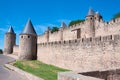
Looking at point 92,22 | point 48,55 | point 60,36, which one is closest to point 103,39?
point 48,55

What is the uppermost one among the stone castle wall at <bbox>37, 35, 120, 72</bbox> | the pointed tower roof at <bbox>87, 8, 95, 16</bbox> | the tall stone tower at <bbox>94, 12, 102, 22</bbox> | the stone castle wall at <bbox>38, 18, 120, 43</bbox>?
the pointed tower roof at <bbox>87, 8, 95, 16</bbox>

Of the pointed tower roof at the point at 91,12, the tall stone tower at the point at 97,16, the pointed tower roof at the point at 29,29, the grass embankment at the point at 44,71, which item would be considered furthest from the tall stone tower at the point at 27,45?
the tall stone tower at the point at 97,16

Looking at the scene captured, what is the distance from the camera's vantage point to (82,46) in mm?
14117

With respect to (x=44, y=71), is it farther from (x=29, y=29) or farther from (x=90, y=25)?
(x=29, y=29)

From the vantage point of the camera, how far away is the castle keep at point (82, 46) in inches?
453

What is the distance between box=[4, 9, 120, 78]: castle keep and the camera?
11.5 meters

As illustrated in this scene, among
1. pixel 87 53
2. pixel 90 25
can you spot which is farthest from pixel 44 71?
pixel 90 25

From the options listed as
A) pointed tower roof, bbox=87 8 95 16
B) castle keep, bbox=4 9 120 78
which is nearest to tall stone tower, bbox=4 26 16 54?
castle keep, bbox=4 9 120 78

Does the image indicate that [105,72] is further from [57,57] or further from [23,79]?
[57,57]

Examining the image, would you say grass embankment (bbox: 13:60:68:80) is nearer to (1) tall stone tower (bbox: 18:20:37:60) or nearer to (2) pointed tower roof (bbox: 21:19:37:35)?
(1) tall stone tower (bbox: 18:20:37:60)

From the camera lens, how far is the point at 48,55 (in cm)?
2055

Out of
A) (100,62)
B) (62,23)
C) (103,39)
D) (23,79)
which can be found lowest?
(23,79)

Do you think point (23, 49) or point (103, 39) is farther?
point (23, 49)

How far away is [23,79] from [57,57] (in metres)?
7.05
